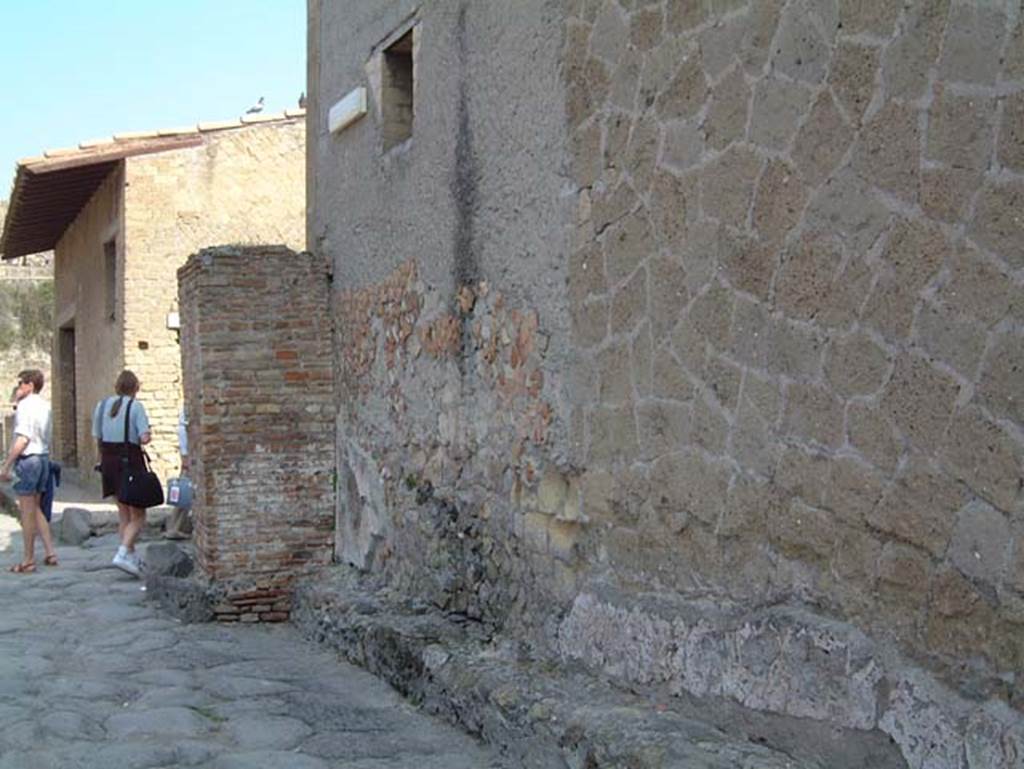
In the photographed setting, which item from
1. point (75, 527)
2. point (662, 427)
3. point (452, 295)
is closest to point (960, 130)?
point (662, 427)

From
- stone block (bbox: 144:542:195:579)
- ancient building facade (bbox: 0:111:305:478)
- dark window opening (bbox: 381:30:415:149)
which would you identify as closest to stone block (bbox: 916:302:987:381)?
dark window opening (bbox: 381:30:415:149)

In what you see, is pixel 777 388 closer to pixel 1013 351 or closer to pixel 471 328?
pixel 1013 351

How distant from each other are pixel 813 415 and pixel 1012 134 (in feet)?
2.99

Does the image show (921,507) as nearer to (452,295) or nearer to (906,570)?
(906,570)

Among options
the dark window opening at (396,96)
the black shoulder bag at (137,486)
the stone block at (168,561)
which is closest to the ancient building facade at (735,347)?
the dark window opening at (396,96)

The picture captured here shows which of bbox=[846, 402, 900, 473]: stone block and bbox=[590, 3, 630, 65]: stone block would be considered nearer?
bbox=[846, 402, 900, 473]: stone block

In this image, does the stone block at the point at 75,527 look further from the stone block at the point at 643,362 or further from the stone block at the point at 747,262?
the stone block at the point at 747,262

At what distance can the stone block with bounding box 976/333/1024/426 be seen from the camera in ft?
8.80

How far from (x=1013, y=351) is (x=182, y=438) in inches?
308

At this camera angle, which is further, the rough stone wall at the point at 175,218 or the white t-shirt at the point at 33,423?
the rough stone wall at the point at 175,218

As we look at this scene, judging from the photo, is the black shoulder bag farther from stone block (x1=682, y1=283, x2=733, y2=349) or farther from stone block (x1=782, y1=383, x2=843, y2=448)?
stone block (x1=782, y1=383, x2=843, y2=448)

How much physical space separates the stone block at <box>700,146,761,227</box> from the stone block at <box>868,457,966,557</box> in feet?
3.01

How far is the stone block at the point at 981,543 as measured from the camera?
2725 millimetres

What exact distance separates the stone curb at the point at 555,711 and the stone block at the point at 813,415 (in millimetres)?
715
